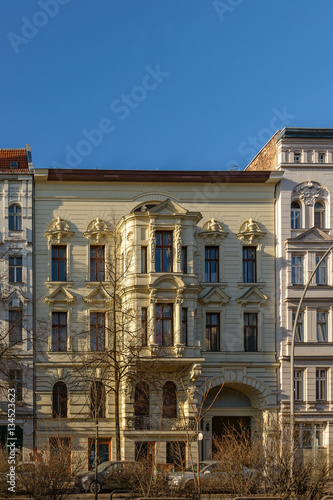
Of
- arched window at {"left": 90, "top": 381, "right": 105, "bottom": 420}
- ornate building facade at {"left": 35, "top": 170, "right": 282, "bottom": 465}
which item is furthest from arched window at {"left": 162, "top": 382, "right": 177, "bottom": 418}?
arched window at {"left": 90, "top": 381, "right": 105, "bottom": 420}

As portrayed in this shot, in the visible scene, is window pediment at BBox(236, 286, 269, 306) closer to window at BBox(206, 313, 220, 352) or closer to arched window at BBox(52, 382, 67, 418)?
window at BBox(206, 313, 220, 352)

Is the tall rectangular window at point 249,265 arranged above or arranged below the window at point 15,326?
above

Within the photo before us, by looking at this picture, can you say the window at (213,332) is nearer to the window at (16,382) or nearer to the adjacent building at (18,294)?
the adjacent building at (18,294)

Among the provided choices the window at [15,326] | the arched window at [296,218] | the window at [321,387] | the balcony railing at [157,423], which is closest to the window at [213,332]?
the balcony railing at [157,423]

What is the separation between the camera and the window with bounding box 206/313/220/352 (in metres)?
46.4

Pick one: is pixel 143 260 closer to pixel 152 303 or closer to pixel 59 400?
pixel 152 303

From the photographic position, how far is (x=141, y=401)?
4481 centimetres

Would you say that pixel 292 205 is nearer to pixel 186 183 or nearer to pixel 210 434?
pixel 186 183

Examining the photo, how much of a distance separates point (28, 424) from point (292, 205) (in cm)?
1853

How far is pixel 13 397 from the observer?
43.3 m

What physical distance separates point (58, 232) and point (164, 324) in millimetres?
7624

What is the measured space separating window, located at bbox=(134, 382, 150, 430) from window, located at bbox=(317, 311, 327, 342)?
977 cm

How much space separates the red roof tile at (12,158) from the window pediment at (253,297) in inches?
550

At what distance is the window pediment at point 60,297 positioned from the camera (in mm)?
45812
